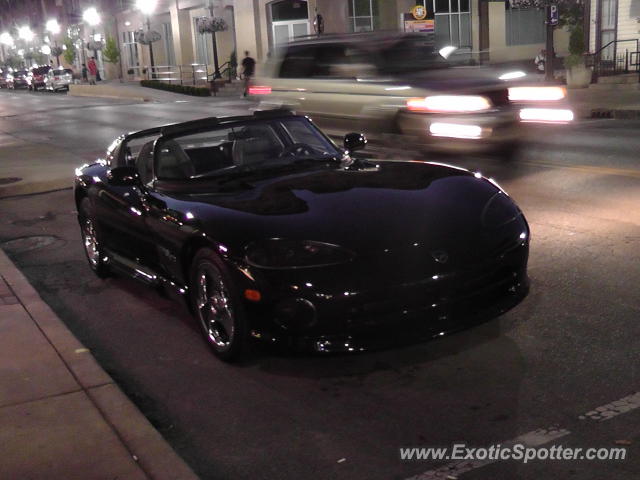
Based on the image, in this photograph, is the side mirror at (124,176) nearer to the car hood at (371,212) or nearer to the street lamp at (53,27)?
the car hood at (371,212)

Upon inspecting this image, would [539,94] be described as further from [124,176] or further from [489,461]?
[489,461]

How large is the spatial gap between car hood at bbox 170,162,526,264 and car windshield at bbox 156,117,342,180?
1.47ft

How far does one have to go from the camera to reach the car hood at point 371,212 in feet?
15.2

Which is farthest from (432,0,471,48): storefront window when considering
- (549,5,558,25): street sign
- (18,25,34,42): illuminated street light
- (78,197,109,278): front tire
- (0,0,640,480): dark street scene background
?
(18,25,34,42): illuminated street light

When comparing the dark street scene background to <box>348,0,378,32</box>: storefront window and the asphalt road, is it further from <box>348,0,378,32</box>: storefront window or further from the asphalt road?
<box>348,0,378,32</box>: storefront window

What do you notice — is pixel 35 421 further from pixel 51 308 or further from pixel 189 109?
pixel 189 109

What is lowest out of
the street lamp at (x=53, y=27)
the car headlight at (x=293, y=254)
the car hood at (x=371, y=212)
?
the car headlight at (x=293, y=254)

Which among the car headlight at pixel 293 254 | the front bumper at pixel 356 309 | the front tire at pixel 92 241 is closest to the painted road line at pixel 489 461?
the front bumper at pixel 356 309

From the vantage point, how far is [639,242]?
7.14 meters

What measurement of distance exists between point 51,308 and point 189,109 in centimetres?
2374

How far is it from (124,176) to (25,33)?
90059 millimetres

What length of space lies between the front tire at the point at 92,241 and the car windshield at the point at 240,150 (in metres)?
1.40

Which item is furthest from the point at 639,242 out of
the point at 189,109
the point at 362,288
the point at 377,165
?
the point at 189,109

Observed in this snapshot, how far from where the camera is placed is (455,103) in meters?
10.2
